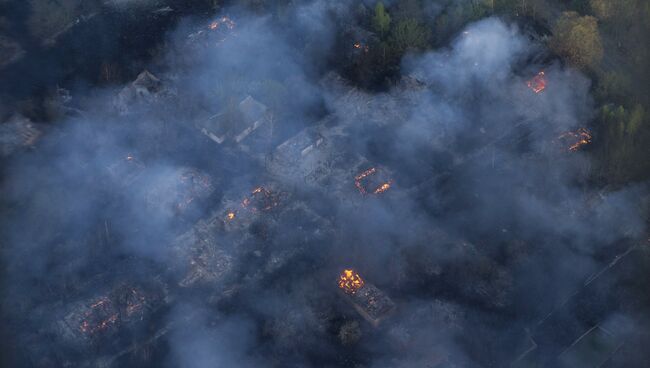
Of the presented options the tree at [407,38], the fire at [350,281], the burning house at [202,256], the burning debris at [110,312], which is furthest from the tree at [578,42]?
the burning debris at [110,312]

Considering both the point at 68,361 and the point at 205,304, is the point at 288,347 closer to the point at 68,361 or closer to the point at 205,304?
the point at 205,304

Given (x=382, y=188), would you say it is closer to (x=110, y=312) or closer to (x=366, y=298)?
(x=366, y=298)

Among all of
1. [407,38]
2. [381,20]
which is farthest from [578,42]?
[381,20]

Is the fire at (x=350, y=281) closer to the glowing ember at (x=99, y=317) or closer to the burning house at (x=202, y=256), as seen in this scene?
the burning house at (x=202, y=256)

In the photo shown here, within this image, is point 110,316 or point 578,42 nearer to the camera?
point 110,316

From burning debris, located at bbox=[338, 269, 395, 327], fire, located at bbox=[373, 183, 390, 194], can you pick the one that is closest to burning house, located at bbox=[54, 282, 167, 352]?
burning debris, located at bbox=[338, 269, 395, 327]

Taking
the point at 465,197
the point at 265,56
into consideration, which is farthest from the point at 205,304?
the point at 265,56

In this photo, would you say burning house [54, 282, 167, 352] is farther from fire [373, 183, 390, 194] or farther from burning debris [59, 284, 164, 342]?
fire [373, 183, 390, 194]
